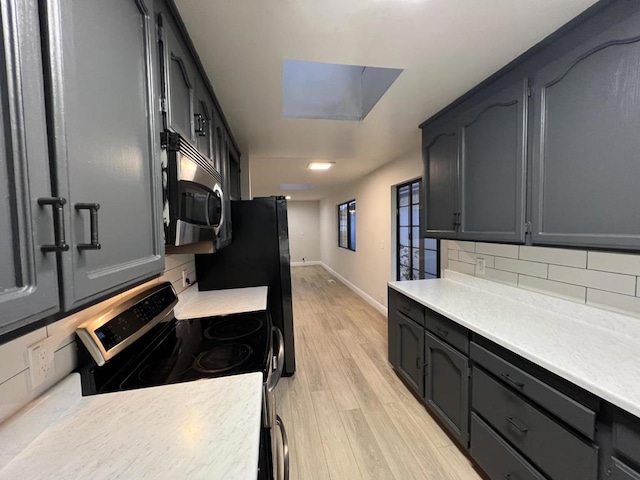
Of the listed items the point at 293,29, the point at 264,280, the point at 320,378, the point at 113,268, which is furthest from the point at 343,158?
the point at 113,268

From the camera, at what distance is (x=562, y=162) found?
1.28 meters

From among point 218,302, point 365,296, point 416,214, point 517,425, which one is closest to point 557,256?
point 517,425

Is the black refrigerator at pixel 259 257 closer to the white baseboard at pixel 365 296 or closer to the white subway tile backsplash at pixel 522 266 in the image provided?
the white subway tile backsplash at pixel 522 266

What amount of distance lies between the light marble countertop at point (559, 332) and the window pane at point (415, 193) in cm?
157

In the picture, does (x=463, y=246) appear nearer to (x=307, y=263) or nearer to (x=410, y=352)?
(x=410, y=352)

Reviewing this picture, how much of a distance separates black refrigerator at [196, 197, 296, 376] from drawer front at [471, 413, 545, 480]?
1.53 metres

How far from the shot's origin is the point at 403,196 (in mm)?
3760

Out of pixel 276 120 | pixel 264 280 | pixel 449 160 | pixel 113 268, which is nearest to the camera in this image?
pixel 113 268

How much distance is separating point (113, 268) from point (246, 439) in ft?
1.82

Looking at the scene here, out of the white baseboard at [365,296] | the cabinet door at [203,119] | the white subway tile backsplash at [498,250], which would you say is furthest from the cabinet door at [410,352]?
the cabinet door at [203,119]

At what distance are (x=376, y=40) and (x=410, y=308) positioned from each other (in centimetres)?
176

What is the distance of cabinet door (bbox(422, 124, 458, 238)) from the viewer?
1998 mm

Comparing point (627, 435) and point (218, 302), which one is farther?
point (218, 302)

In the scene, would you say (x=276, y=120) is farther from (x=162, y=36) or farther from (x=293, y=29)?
(x=162, y=36)
